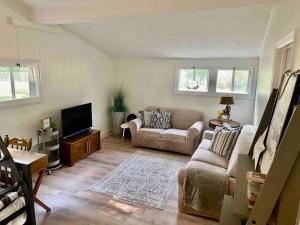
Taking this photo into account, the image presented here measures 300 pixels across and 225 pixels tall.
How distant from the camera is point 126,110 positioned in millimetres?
6000

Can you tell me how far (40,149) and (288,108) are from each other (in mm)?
3826

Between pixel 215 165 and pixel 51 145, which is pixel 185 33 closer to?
pixel 215 165

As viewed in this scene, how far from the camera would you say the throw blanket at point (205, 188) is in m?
2.46

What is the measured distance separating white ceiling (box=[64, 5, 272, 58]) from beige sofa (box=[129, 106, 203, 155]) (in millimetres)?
1361

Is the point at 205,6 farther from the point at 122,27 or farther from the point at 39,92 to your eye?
the point at 39,92

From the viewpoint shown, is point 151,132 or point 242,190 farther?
point 151,132

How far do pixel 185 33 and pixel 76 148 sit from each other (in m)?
2.81

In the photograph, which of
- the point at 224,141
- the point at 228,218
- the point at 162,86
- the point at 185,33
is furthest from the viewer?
the point at 162,86

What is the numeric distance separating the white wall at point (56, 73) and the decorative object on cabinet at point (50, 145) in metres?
0.15

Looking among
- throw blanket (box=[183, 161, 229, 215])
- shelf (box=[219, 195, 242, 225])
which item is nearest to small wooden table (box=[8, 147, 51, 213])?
throw blanket (box=[183, 161, 229, 215])

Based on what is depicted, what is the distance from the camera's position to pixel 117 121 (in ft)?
19.1

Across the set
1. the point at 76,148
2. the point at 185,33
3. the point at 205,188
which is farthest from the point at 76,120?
the point at 205,188

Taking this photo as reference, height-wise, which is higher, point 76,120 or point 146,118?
point 76,120

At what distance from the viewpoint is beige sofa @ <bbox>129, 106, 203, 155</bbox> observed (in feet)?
15.3
